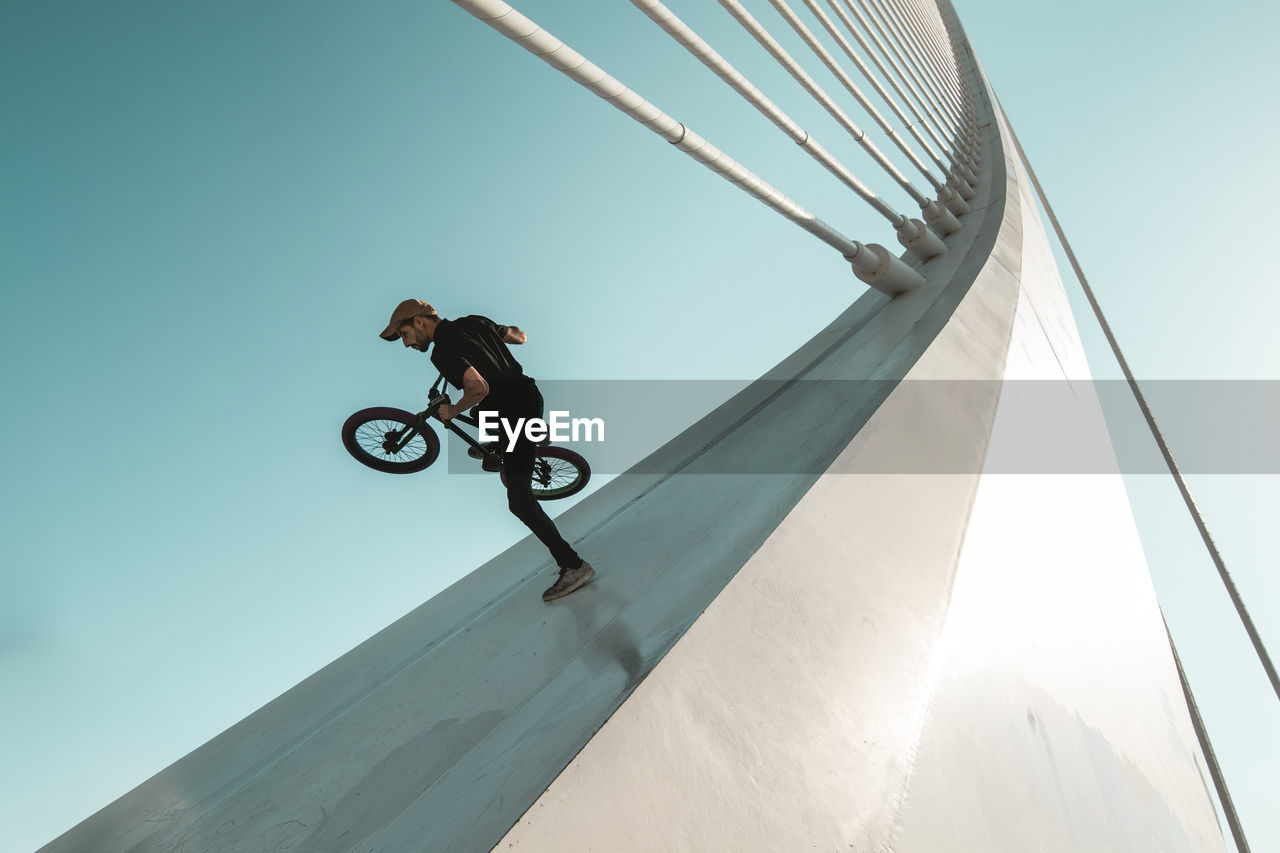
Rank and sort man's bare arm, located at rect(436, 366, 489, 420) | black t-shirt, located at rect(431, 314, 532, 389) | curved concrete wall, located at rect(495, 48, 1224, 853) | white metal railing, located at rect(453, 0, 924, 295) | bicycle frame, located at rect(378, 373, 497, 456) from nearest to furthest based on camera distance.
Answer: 1. curved concrete wall, located at rect(495, 48, 1224, 853)
2. white metal railing, located at rect(453, 0, 924, 295)
3. man's bare arm, located at rect(436, 366, 489, 420)
4. black t-shirt, located at rect(431, 314, 532, 389)
5. bicycle frame, located at rect(378, 373, 497, 456)

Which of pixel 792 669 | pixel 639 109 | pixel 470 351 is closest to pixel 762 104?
pixel 639 109

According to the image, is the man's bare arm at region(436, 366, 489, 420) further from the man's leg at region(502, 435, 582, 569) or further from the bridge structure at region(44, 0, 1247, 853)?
the bridge structure at region(44, 0, 1247, 853)

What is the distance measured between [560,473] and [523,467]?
1.83 meters

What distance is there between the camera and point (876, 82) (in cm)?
425

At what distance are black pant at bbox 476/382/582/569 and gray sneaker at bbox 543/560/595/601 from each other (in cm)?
3

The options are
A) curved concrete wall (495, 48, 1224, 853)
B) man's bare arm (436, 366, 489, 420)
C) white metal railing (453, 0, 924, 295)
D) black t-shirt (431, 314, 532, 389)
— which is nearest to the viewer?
curved concrete wall (495, 48, 1224, 853)

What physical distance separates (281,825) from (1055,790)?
1689 millimetres

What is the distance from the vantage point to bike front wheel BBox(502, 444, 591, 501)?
13.0 feet

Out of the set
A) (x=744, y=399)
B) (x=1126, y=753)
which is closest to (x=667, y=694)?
(x=1126, y=753)

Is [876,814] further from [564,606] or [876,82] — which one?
[876,82]

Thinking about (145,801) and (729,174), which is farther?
(729,174)

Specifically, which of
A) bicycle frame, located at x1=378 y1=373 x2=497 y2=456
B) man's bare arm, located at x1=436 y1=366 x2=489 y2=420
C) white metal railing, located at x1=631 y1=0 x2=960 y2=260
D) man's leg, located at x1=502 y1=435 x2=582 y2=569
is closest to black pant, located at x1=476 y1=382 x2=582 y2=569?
man's leg, located at x1=502 y1=435 x2=582 y2=569

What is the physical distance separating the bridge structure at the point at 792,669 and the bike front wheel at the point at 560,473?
48 centimetres

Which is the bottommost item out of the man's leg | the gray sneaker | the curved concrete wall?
the curved concrete wall
